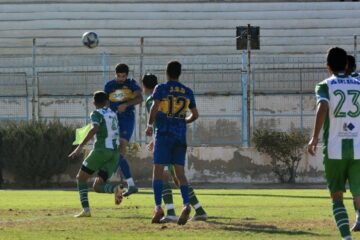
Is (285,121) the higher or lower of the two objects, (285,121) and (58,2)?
the lower

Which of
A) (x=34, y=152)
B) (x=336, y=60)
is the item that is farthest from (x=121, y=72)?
(x=34, y=152)

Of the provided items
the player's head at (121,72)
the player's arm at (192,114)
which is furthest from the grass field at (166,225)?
the player's head at (121,72)

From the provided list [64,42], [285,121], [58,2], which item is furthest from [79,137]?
[58,2]

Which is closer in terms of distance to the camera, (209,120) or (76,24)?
(209,120)

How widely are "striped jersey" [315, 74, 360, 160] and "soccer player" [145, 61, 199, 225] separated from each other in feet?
9.60

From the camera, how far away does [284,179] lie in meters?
25.9

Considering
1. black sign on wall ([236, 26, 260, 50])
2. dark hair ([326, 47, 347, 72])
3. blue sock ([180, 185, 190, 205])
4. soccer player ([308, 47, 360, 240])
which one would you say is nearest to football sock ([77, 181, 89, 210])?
blue sock ([180, 185, 190, 205])

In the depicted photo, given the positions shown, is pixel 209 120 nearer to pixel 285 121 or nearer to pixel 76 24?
pixel 285 121

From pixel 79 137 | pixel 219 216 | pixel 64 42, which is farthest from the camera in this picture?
pixel 64 42

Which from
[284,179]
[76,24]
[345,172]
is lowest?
[284,179]

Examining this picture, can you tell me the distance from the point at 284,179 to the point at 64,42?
20425 millimetres

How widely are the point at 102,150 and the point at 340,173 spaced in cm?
529

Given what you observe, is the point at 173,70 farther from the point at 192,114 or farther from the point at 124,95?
the point at 124,95

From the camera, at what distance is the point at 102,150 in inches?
535
